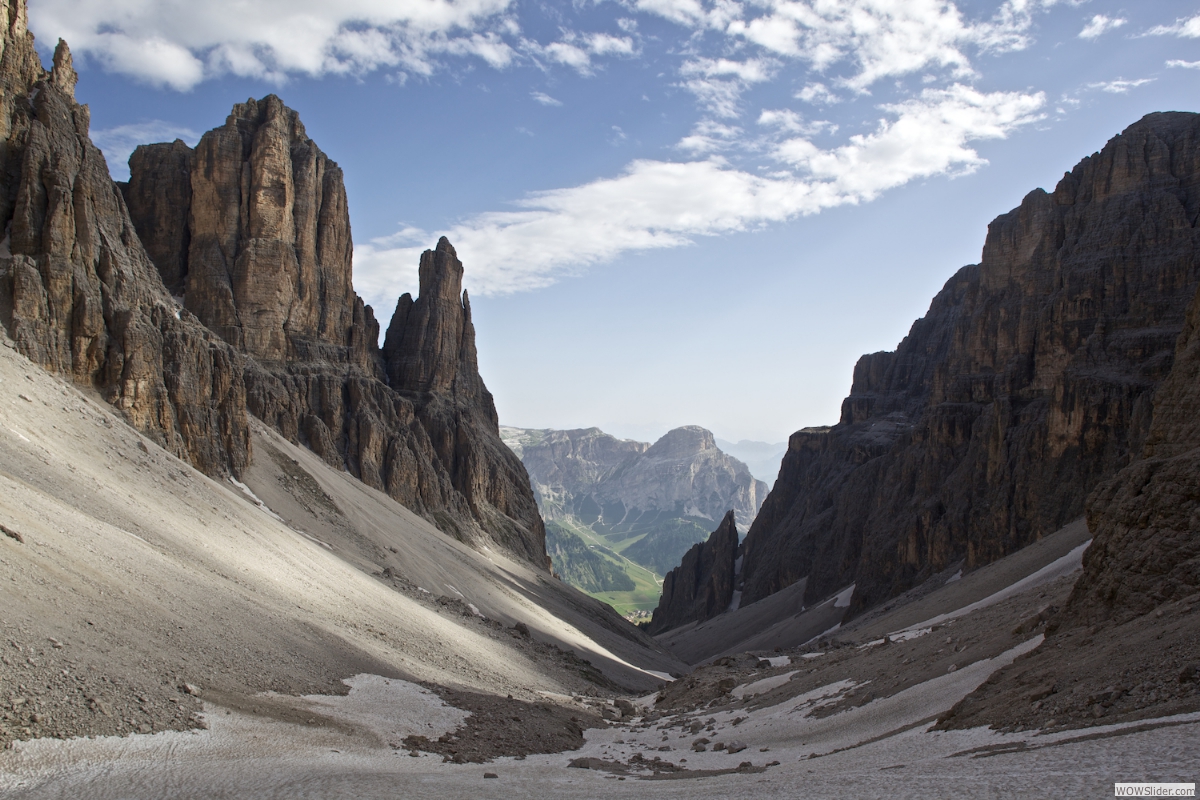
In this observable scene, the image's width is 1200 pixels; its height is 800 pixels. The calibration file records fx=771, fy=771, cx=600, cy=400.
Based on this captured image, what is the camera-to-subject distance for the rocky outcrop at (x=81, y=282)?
38.6m

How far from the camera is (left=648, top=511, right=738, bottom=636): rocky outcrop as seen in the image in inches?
4850

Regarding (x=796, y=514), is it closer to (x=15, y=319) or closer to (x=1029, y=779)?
(x=15, y=319)

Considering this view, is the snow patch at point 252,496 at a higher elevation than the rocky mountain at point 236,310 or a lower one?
lower

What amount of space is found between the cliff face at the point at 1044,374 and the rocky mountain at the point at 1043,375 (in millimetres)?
129

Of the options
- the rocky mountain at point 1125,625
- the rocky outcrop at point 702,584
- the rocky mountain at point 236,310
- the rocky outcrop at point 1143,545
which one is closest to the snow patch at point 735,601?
the rocky outcrop at point 702,584

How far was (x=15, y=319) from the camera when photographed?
36.3 meters

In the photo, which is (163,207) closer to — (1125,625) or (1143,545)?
(1143,545)

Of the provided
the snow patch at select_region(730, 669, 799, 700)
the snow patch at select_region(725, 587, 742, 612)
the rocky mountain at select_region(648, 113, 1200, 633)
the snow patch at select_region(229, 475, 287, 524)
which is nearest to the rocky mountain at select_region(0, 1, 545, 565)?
the snow patch at select_region(229, 475, 287, 524)

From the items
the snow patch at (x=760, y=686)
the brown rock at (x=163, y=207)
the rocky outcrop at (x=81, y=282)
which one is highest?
the brown rock at (x=163, y=207)

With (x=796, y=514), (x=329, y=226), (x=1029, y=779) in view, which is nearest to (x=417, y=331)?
(x=329, y=226)

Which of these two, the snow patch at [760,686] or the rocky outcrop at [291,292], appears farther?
the rocky outcrop at [291,292]

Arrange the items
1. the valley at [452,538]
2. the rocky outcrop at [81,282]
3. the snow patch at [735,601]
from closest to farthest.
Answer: the valley at [452,538], the rocky outcrop at [81,282], the snow patch at [735,601]

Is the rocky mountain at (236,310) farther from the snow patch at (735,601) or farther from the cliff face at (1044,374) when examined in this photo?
the cliff face at (1044,374)

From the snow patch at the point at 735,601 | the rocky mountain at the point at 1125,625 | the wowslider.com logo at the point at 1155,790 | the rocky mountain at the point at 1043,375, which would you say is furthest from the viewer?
the snow patch at the point at 735,601
